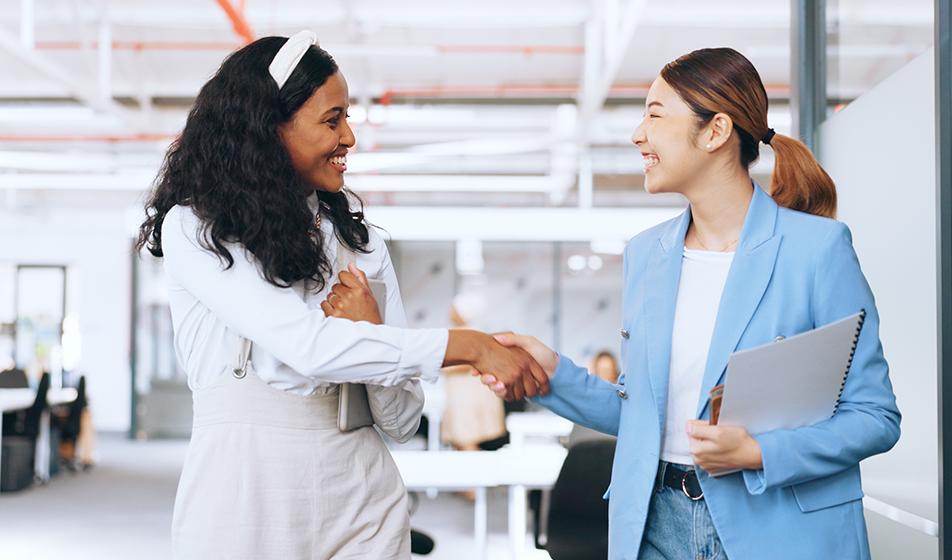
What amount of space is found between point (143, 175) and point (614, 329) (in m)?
5.65

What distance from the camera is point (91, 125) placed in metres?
9.93

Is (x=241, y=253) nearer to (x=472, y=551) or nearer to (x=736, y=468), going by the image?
(x=736, y=468)

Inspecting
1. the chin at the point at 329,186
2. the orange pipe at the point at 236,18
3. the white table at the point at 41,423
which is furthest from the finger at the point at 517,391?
the white table at the point at 41,423

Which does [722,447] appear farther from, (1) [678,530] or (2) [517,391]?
(2) [517,391]

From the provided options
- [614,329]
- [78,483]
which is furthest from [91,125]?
[614,329]

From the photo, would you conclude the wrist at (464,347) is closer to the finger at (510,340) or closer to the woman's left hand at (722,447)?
the finger at (510,340)

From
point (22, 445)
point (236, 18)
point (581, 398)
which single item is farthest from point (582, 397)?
point (22, 445)

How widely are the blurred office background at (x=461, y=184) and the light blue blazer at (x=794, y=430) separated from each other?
24.8 inches

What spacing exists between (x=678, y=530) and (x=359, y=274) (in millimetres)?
661

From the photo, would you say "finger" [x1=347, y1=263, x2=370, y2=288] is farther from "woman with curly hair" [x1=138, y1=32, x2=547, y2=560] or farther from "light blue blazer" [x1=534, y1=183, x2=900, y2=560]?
"light blue blazer" [x1=534, y1=183, x2=900, y2=560]

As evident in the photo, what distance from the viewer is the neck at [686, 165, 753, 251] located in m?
1.70

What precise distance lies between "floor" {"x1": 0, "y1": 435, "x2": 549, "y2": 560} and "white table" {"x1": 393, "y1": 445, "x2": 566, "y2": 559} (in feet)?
6.18

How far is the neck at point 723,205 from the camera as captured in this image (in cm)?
170

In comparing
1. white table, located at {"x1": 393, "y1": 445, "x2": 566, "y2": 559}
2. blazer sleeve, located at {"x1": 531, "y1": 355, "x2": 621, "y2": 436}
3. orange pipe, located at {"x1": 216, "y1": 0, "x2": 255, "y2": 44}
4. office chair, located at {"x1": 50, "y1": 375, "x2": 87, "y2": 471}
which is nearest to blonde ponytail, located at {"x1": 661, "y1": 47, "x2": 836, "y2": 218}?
blazer sleeve, located at {"x1": 531, "y1": 355, "x2": 621, "y2": 436}
